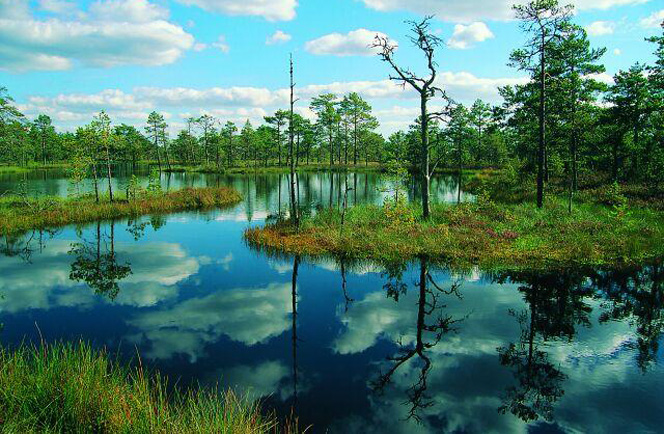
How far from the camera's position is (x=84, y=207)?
96.5 ft

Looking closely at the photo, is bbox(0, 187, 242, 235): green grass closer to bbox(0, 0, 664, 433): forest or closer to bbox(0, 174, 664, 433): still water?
bbox(0, 0, 664, 433): forest

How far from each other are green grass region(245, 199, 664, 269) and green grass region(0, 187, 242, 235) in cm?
1429

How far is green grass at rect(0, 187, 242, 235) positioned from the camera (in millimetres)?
26016

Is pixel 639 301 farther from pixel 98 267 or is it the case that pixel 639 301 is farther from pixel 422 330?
pixel 98 267

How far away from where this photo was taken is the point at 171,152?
390 feet

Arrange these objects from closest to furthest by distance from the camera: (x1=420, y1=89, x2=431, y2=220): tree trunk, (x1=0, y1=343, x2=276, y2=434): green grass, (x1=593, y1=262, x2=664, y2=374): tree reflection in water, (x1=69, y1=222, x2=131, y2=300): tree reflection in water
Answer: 1. (x1=0, y1=343, x2=276, y2=434): green grass
2. (x1=593, y1=262, x2=664, y2=374): tree reflection in water
3. (x1=69, y1=222, x2=131, y2=300): tree reflection in water
4. (x1=420, y1=89, x2=431, y2=220): tree trunk

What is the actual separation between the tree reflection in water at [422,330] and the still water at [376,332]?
0.05 meters

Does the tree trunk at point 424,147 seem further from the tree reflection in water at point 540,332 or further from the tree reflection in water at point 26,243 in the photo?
the tree reflection in water at point 26,243

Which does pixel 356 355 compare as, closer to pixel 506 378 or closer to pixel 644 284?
pixel 506 378

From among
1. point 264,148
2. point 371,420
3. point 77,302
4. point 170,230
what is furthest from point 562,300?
point 264,148

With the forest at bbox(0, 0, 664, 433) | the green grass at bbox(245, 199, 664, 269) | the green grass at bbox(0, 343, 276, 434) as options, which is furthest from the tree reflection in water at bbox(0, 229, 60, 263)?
the green grass at bbox(0, 343, 276, 434)

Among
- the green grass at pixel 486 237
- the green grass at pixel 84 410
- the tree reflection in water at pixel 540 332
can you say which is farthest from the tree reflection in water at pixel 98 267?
the tree reflection in water at pixel 540 332

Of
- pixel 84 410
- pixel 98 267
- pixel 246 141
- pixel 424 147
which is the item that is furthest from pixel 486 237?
pixel 246 141

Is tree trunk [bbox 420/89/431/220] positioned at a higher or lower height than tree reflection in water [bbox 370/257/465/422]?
higher
